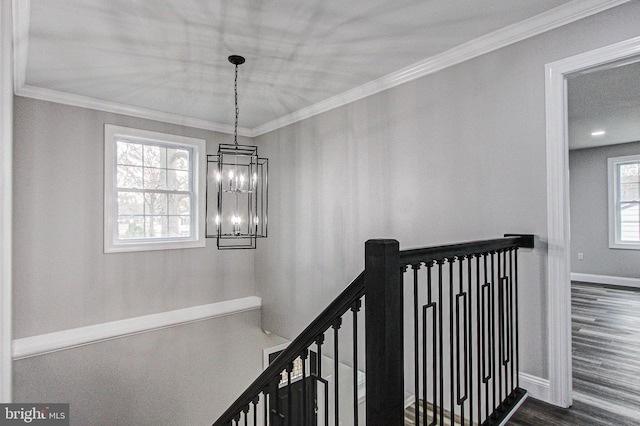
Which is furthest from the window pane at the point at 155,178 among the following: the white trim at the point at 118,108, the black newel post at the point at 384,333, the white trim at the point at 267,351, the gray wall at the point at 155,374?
the black newel post at the point at 384,333

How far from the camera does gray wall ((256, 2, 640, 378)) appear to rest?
228 cm

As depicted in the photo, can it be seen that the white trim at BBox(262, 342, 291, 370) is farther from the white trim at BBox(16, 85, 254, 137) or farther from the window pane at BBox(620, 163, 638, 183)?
the window pane at BBox(620, 163, 638, 183)

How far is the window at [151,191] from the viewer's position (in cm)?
395

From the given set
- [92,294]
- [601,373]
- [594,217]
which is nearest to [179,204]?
[92,294]

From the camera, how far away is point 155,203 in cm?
433

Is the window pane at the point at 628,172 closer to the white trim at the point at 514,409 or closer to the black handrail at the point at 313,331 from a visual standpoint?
the white trim at the point at 514,409

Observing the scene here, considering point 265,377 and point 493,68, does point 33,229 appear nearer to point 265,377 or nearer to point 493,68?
point 265,377

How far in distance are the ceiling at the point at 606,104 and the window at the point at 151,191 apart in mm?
4187

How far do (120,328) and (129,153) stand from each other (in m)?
2.03

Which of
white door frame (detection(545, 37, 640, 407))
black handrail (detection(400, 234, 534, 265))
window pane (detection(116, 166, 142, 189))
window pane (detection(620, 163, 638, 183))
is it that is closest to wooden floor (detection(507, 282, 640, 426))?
white door frame (detection(545, 37, 640, 407))

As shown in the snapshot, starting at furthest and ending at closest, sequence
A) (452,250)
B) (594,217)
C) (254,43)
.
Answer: (594,217) → (254,43) → (452,250)

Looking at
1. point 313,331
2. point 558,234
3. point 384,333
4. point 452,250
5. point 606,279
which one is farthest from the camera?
point 606,279

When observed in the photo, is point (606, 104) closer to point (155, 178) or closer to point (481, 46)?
point (481, 46)

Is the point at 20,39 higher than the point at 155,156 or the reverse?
higher
